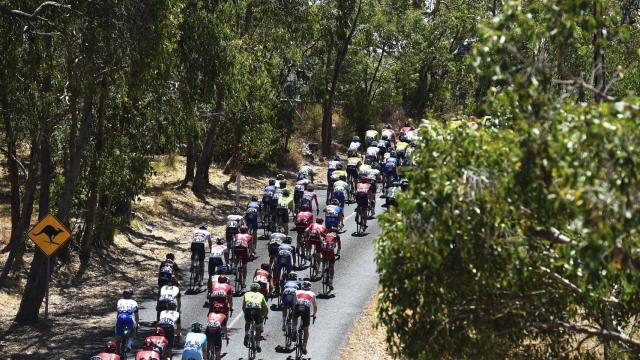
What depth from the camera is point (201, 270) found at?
24703 mm

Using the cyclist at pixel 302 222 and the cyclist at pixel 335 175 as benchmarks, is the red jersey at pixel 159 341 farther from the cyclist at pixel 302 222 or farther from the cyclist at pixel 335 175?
the cyclist at pixel 335 175

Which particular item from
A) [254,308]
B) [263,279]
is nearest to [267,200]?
[263,279]

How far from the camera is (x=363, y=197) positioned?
2952 centimetres

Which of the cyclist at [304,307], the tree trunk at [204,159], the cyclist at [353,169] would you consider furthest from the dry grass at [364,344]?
the tree trunk at [204,159]

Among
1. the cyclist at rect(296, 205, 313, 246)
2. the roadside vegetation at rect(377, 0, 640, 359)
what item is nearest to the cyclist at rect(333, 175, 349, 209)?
the cyclist at rect(296, 205, 313, 246)

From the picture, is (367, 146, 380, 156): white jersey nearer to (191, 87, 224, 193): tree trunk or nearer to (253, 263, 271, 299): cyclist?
(191, 87, 224, 193): tree trunk

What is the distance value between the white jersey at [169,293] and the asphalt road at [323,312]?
1.42 meters

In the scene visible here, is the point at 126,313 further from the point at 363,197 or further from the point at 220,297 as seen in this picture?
the point at 363,197

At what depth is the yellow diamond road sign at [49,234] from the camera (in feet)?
72.3

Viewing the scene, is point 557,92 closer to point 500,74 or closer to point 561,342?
point 500,74

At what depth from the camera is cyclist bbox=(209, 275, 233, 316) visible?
19641 mm

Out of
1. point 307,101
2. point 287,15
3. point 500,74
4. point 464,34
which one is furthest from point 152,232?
point 464,34

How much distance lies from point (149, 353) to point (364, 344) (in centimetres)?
614

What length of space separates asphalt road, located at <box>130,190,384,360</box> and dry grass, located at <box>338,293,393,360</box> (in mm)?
159
